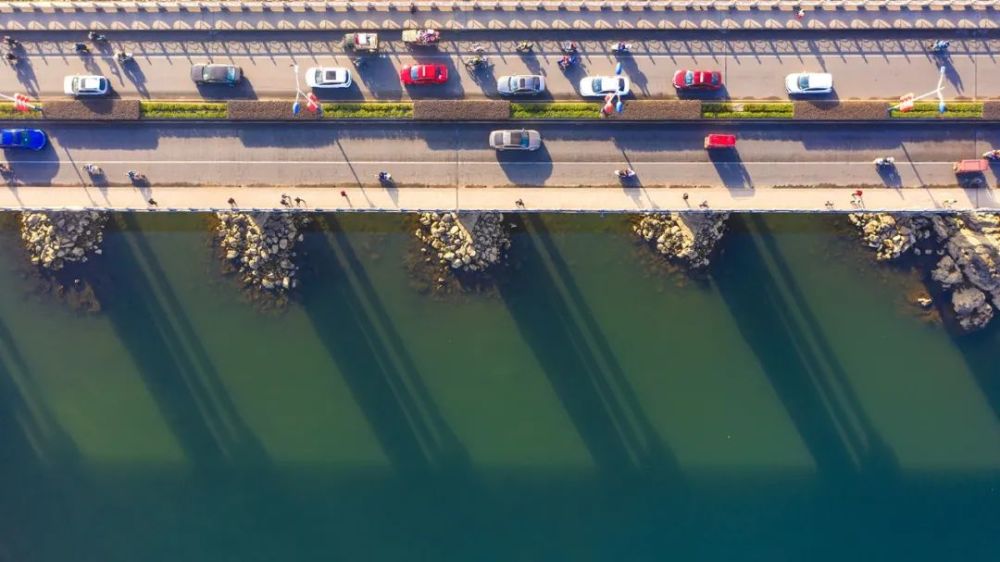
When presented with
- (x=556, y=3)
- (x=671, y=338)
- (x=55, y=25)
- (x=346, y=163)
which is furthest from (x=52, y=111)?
(x=671, y=338)

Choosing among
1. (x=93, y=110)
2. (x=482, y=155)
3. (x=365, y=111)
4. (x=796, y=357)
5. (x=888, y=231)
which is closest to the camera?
(x=93, y=110)

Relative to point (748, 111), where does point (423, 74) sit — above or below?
above

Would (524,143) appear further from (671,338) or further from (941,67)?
(941,67)

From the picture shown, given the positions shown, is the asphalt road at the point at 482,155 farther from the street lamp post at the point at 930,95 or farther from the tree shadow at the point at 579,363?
the tree shadow at the point at 579,363

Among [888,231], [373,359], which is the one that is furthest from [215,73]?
[888,231]

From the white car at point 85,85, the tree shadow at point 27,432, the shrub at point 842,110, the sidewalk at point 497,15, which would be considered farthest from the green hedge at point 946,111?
the tree shadow at point 27,432

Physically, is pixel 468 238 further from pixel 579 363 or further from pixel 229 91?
pixel 229 91
